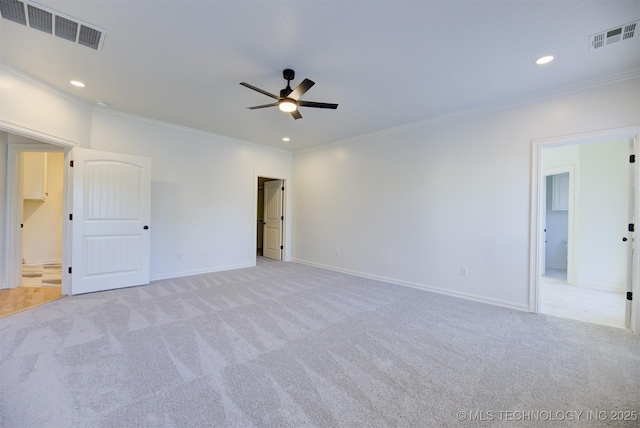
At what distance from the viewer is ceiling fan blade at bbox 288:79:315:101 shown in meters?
2.50

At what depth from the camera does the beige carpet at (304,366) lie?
1638 millimetres

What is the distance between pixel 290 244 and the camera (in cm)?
679

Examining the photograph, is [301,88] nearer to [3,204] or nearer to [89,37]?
[89,37]

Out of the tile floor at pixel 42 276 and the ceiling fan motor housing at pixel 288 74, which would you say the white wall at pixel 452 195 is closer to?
the ceiling fan motor housing at pixel 288 74

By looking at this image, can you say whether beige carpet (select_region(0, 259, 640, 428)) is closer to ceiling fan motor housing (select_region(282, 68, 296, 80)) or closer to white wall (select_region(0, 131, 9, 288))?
white wall (select_region(0, 131, 9, 288))

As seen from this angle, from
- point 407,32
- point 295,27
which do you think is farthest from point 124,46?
point 407,32

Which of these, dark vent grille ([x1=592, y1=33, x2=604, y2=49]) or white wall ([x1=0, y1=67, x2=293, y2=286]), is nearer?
dark vent grille ([x1=592, y1=33, x2=604, y2=49])

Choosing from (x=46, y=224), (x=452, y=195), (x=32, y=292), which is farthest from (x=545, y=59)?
(x=46, y=224)

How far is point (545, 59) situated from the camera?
264 cm

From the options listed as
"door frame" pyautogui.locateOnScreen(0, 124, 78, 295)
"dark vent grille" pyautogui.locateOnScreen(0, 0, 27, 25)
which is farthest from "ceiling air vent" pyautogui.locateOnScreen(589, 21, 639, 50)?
"door frame" pyautogui.locateOnScreen(0, 124, 78, 295)

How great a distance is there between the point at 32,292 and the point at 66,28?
3731mm

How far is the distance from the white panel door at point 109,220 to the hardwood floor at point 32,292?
43cm

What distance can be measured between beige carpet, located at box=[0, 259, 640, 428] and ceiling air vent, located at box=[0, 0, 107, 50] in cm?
280

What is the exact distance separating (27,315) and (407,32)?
4.97 m
